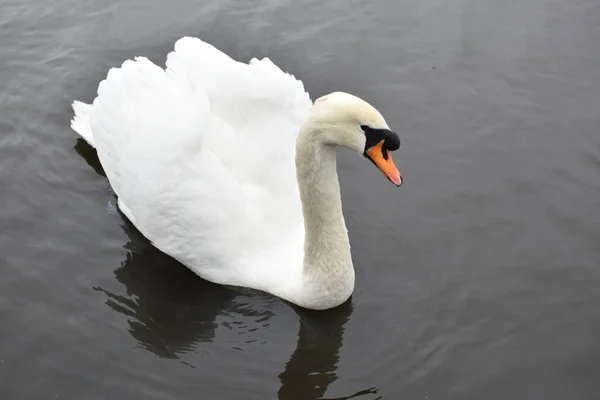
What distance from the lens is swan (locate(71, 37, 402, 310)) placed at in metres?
6.05

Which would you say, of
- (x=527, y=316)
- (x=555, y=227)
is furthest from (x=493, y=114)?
(x=527, y=316)

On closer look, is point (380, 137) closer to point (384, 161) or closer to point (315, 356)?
point (384, 161)

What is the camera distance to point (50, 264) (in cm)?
696

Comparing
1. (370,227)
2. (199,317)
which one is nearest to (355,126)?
(370,227)

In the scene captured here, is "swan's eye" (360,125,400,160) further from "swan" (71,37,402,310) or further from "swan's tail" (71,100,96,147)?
"swan's tail" (71,100,96,147)

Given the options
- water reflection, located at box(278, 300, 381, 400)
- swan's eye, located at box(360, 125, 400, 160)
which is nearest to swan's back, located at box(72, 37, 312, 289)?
water reflection, located at box(278, 300, 381, 400)

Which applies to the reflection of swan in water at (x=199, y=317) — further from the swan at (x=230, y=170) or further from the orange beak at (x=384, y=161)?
the orange beak at (x=384, y=161)

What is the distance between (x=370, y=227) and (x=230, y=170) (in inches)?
55.0

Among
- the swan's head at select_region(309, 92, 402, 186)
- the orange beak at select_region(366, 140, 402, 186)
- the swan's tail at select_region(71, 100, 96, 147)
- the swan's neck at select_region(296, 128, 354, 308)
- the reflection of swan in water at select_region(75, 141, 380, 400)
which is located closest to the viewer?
the swan's head at select_region(309, 92, 402, 186)

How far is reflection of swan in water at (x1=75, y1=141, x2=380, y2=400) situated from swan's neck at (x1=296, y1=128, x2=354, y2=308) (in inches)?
11.4

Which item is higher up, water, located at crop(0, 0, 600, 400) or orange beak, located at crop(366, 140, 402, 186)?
→ orange beak, located at crop(366, 140, 402, 186)

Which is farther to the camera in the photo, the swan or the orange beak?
the swan

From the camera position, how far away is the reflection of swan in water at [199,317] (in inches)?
240

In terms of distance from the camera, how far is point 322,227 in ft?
19.7
